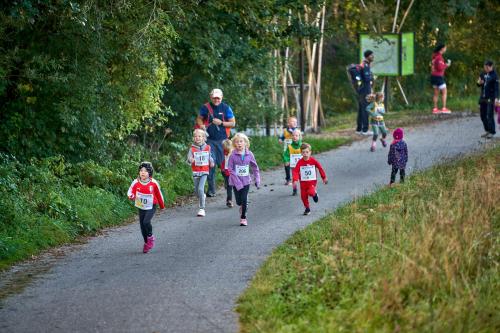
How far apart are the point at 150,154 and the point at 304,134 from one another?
743 centimetres

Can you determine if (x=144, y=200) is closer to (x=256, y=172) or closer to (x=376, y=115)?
(x=256, y=172)

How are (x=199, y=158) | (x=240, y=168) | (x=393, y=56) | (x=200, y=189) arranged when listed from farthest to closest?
(x=393, y=56) < (x=199, y=158) < (x=200, y=189) < (x=240, y=168)

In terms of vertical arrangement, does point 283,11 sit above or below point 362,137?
above

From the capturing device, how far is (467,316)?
30.2 feet

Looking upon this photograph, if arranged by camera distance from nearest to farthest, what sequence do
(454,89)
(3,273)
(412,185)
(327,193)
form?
1. (3,273)
2. (412,185)
3. (327,193)
4. (454,89)

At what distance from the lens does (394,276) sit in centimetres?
968

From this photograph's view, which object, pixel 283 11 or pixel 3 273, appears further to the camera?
pixel 283 11

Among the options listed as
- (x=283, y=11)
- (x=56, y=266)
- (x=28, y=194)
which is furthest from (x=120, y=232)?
(x=283, y=11)

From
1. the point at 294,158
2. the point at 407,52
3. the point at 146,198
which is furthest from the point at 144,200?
the point at 407,52

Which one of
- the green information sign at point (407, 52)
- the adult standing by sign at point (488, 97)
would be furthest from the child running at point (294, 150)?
the green information sign at point (407, 52)

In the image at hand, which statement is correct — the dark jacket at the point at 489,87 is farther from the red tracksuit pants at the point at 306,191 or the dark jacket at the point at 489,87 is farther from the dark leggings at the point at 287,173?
the red tracksuit pants at the point at 306,191

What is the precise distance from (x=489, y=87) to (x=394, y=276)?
54.8ft

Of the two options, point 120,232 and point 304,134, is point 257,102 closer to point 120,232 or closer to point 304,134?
point 304,134

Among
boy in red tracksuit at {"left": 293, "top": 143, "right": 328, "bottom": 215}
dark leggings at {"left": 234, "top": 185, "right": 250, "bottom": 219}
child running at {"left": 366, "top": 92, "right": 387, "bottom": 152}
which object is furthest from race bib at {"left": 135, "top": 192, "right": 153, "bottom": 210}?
child running at {"left": 366, "top": 92, "right": 387, "bottom": 152}
